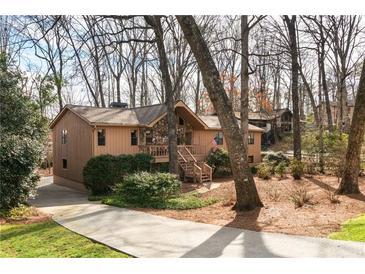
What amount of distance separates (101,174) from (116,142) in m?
2.58

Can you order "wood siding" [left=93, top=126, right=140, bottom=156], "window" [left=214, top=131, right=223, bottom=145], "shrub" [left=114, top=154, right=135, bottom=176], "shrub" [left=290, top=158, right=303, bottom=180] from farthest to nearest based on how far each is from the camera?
"window" [left=214, top=131, right=223, bottom=145] < "wood siding" [left=93, top=126, right=140, bottom=156] < "shrub" [left=114, top=154, right=135, bottom=176] < "shrub" [left=290, top=158, right=303, bottom=180]

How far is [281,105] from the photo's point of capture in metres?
46.5

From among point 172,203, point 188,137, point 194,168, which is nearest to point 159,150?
point 194,168

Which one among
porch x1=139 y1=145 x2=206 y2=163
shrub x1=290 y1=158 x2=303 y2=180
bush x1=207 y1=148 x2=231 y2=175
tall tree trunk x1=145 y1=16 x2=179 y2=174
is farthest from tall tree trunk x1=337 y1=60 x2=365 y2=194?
porch x1=139 y1=145 x2=206 y2=163

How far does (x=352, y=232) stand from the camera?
643cm

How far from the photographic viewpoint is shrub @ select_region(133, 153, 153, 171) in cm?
1680

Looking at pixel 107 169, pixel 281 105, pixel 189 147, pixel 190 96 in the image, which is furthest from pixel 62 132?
pixel 281 105

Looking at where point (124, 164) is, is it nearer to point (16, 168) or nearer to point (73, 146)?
point (73, 146)

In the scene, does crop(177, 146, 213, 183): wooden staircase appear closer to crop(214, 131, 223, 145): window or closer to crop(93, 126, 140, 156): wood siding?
crop(93, 126, 140, 156): wood siding

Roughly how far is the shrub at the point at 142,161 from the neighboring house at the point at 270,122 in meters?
23.3

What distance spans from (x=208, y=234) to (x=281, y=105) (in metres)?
42.1

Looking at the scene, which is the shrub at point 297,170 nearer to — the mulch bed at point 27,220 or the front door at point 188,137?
the front door at point 188,137

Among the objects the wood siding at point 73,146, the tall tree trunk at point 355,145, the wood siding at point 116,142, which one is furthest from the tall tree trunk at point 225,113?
the wood siding at point 73,146

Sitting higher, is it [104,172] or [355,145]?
[355,145]
